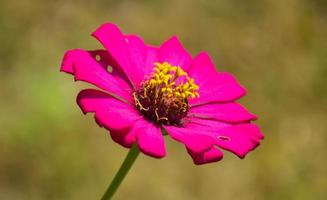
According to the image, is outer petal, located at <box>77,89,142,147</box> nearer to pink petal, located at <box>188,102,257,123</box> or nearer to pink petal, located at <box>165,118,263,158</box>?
pink petal, located at <box>165,118,263,158</box>

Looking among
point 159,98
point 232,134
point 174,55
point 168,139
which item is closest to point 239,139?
point 232,134

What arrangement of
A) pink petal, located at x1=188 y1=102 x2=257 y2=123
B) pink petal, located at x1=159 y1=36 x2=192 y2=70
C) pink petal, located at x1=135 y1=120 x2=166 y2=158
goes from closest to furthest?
pink petal, located at x1=135 y1=120 x2=166 y2=158 → pink petal, located at x1=188 y1=102 x2=257 y2=123 → pink petal, located at x1=159 y1=36 x2=192 y2=70

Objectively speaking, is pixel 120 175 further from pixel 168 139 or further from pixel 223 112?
pixel 168 139

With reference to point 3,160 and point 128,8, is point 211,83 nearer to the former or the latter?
point 3,160

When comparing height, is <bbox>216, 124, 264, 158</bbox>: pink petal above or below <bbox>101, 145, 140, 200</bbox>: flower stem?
above

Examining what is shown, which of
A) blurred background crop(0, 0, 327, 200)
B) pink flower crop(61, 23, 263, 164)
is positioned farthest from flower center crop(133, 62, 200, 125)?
blurred background crop(0, 0, 327, 200)

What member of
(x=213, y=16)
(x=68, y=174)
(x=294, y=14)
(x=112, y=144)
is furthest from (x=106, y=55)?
(x=294, y=14)

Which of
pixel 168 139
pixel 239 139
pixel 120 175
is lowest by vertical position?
pixel 168 139
